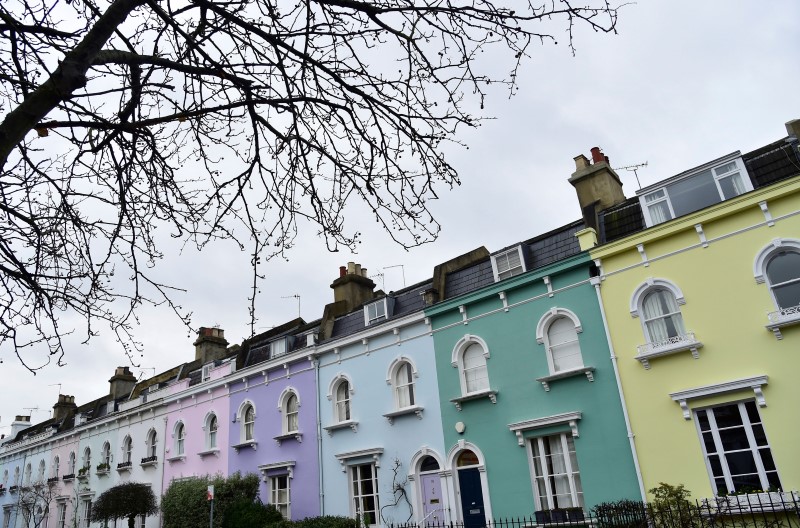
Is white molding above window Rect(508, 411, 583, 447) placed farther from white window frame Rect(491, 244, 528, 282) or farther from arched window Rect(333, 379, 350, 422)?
arched window Rect(333, 379, 350, 422)

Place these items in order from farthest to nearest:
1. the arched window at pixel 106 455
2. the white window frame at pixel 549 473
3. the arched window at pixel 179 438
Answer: the arched window at pixel 106 455 → the arched window at pixel 179 438 → the white window frame at pixel 549 473

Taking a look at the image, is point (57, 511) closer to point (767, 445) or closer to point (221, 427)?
point (221, 427)

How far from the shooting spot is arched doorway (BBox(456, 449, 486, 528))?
1592 cm

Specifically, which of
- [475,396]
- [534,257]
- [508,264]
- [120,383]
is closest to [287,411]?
[475,396]

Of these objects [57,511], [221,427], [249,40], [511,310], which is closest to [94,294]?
[249,40]

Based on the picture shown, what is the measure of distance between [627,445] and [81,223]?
11.8m

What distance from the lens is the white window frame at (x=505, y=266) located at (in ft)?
54.3

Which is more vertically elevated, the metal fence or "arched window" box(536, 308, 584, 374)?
"arched window" box(536, 308, 584, 374)

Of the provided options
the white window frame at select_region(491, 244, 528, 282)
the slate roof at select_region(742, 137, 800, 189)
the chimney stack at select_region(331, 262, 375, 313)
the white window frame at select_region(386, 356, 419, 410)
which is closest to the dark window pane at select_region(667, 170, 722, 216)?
the slate roof at select_region(742, 137, 800, 189)

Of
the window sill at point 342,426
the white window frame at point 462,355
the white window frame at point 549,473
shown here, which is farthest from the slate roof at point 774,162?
the window sill at point 342,426

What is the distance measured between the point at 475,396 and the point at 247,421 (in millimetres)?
11404

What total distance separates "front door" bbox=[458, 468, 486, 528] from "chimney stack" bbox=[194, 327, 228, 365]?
1828 cm

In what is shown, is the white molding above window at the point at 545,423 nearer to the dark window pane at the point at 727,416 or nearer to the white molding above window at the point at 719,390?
the white molding above window at the point at 719,390

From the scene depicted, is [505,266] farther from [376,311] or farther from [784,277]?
[784,277]
